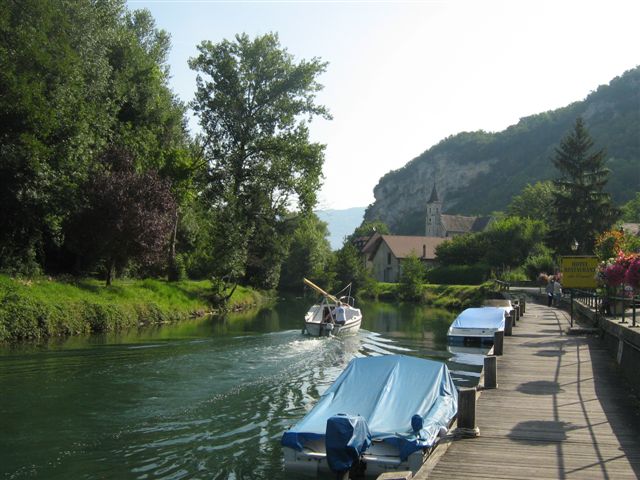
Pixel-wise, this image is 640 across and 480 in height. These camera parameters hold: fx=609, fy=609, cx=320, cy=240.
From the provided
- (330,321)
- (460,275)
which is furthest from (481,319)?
(460,275)

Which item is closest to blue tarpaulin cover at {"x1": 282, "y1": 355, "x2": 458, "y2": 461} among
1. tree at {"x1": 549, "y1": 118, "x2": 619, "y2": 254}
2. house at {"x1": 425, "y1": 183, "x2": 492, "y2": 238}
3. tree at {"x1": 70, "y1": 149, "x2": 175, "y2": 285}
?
tree at {"x1": 70, "y1": 149, "x2": 175, "y2": 285}

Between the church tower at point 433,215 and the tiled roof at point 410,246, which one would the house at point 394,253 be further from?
the church tower at point 433,215

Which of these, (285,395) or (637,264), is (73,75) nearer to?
(285,395)

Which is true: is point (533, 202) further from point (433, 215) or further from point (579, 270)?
point (579, 270)

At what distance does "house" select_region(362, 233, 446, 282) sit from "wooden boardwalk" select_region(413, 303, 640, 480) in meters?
84.8

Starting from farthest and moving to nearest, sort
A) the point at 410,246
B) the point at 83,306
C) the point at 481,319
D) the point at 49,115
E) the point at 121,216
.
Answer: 1. the point at 410,246
2. the point at 481,319
3. the point at 121,216
4. the point at 83,306
5. the point at 49,115

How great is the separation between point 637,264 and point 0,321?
23.4 meters

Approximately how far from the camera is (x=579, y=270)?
2778 cm

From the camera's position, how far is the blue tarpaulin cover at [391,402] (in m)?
11.0

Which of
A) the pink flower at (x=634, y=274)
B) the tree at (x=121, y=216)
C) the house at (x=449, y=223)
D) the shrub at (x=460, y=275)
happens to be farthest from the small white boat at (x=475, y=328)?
the house at (x=449, y=223)

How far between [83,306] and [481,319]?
21.2m

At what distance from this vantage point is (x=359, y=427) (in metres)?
10.4

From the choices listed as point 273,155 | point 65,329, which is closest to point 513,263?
point 273,155

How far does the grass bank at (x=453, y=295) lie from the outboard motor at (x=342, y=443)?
51.0 m
